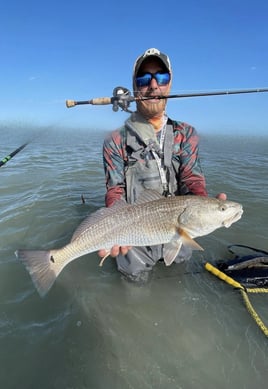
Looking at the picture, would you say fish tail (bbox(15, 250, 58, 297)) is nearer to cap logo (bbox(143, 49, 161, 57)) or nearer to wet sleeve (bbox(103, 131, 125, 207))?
wet sleeve (bbox(103, 131, 125, 207))

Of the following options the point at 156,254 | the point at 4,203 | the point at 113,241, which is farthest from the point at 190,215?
the point at 4,203

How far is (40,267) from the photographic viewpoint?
3.09 metres

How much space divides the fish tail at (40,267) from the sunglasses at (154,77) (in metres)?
2.82

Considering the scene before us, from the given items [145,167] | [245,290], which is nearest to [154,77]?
[145,167]

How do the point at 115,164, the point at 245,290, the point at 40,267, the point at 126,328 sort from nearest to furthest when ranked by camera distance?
1. the point at 40,267
2. the point at 126,328
3. the point at 245,290
4. the point at 115,164

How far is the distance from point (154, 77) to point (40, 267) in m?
3.09

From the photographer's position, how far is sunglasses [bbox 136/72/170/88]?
13.4 feet

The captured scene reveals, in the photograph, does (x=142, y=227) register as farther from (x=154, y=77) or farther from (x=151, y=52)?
(x=151, y=52)

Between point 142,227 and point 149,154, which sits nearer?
point 142,227

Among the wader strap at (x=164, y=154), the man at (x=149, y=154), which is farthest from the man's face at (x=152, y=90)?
the wader strap at (x=164, y=154)

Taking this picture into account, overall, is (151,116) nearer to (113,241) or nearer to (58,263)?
(113,241)

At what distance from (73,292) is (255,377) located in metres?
2.71

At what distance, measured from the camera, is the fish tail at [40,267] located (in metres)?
3.04

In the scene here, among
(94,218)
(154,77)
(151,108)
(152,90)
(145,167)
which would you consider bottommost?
(94,218)
